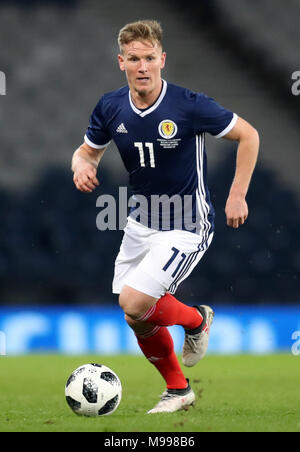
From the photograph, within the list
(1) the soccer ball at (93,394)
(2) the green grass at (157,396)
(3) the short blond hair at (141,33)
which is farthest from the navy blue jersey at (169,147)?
(2) the green grass at (157,396)

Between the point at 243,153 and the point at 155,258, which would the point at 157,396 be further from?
the point at 243,153

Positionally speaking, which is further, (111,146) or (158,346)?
(111,146)

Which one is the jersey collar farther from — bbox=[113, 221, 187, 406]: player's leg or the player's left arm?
bbox=[113, 221, 187, 406]: player's leg

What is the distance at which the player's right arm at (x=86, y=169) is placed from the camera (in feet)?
13.8

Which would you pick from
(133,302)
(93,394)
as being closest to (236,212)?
(133,302)

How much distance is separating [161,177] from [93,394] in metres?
1.10

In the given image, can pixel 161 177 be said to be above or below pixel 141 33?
below

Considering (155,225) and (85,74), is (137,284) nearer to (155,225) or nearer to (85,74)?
(155,225)

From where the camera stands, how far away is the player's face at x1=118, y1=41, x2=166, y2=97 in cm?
418

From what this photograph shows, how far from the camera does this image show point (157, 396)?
5.29 meters

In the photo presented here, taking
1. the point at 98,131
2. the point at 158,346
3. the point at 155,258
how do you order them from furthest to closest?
the point at 98,131
the point at 158,346
the point at 155,258

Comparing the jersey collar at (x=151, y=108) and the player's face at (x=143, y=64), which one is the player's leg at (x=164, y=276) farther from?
the player's face at (x=143, y=64)

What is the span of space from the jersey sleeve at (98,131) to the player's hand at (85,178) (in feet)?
0.86

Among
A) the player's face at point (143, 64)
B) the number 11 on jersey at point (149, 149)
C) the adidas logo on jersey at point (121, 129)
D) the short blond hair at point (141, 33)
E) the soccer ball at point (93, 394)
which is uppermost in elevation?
the short blond hair at point (141, 33)
